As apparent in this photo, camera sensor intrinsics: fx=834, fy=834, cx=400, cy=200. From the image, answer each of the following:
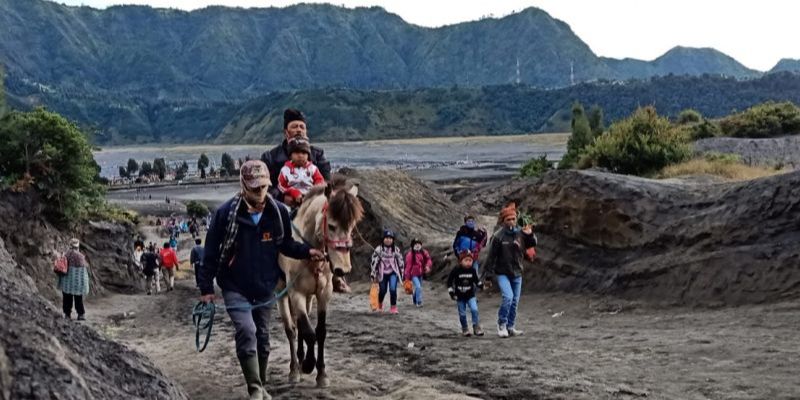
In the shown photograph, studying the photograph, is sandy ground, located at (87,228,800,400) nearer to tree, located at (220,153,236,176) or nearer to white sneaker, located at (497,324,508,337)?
white sneaker, located at (497,324,508,337)

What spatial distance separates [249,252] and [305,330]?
Answer: 148cm

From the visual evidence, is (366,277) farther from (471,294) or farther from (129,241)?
(471,294)

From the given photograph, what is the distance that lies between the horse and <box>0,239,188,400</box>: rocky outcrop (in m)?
2.36

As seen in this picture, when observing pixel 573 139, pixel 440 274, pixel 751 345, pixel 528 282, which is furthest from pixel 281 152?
pixel 573 139

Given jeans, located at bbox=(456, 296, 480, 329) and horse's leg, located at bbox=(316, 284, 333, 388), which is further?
jeans, located at bbox=(456, 296, 480, 329)

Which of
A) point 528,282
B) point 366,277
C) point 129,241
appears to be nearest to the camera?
point 528,282

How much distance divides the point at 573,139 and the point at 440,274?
2733cm

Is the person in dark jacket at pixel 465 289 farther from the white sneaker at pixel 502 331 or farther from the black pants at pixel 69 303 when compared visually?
the black pants at pixel 69 303

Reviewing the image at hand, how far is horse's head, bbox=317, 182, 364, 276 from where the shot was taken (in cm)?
827

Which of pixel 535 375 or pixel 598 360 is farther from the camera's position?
pixel 598 360

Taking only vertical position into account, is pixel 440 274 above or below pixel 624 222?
below

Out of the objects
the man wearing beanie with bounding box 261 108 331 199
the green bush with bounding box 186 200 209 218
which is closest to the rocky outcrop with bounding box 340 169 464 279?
the man wearing beanie with bounding box 261 108 331 199

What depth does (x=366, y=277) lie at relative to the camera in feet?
81.3

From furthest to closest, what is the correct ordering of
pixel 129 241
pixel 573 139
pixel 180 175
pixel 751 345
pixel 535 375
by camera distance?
pixel 180 175 < pixel 573 139 < pixel 129 241 < pixel 751 345 < pixel 535 375
